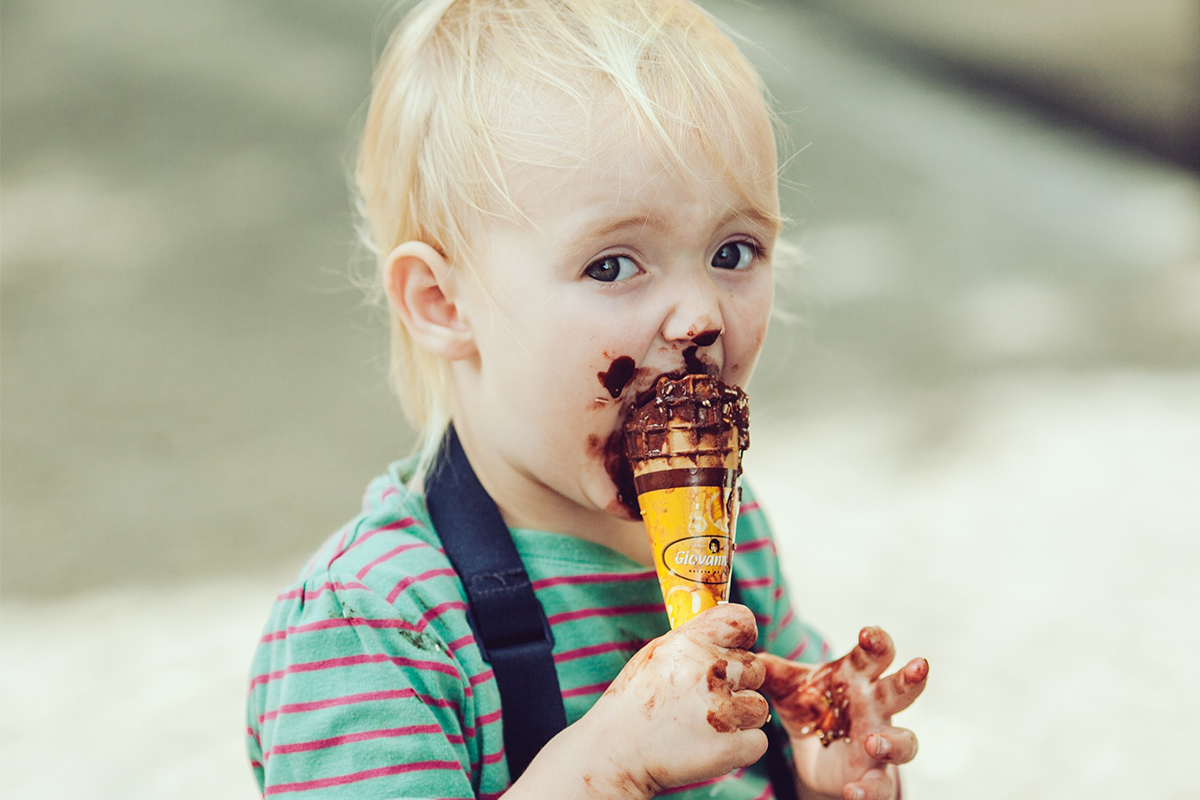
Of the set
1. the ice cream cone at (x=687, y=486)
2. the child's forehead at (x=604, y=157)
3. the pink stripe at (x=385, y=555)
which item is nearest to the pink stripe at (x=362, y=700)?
the pink stripe at (x=385, y=555)

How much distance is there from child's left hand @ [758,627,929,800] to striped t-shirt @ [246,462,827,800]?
87mm

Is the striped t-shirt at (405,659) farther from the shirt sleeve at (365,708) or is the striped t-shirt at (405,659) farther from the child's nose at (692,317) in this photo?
the child's nose at (692,317)

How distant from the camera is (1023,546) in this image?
248cm

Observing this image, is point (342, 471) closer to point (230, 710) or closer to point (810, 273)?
point (230, 710)

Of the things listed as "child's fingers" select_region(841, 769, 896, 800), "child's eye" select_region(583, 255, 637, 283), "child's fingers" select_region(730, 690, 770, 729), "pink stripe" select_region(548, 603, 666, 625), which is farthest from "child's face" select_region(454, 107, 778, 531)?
"child's fingers" select_region(841, 769, 896, 800)

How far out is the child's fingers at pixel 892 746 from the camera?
3.48 ft

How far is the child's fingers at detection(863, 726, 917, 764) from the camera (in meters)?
1.06

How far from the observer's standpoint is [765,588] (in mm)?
1262

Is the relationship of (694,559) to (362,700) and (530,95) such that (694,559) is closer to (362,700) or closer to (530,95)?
(362,700)

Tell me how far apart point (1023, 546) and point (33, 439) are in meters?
2.42

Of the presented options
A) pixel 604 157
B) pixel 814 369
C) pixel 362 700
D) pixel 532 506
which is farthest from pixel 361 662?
pixel 814 369

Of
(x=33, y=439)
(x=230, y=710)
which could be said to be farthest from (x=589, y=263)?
(x=33, y=439)

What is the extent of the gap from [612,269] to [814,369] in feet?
7.81

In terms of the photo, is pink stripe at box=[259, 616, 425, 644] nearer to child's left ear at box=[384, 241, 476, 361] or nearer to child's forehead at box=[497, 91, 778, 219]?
child's left ear at box=[384, 241, 476, 361]
